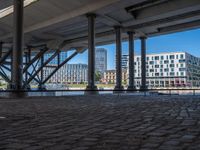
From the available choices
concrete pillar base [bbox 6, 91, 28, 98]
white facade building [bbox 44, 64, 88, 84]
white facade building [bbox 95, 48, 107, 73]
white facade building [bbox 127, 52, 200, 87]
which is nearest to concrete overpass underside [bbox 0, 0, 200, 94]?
concrete pillar base [bbox 6, 91, 28, 98]

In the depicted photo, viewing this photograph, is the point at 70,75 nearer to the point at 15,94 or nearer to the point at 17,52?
the point at 17,52

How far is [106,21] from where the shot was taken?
1380 inches

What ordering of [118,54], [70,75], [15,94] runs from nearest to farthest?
1. [15,94]
2. [118,54]
3. [70,75]

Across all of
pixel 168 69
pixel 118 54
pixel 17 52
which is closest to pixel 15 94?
pixel 17 52

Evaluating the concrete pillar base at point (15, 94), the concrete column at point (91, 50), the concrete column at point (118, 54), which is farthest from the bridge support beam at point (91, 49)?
the concrete pillar base at point (15, 94)

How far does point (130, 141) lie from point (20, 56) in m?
20.4

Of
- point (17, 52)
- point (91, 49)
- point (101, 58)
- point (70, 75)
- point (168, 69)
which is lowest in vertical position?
point (17, 52)

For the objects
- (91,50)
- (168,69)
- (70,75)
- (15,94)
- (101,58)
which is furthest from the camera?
(101,58)

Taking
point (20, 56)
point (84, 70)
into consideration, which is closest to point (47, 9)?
point (20, 56)

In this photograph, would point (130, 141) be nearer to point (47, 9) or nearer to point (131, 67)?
point (47, 9)

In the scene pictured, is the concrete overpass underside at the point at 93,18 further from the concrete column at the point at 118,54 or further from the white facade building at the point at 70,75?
the white facade building at the point at 70,75

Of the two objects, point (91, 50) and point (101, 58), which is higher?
point (101, 58)

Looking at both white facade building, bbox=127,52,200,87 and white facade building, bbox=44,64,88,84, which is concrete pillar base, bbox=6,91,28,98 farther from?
white facade building, bbox=44,64,88,84

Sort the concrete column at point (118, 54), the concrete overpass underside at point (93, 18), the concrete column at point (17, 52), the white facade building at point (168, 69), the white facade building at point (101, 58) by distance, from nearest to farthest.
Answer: the concrete column at point (17, 52)
the concrete overpass underside at point (93, 18)
the concrete column at point (118, 54)
the white facade building at point (168, 69)
the white facade building at point (101, 58)
